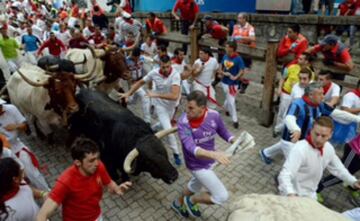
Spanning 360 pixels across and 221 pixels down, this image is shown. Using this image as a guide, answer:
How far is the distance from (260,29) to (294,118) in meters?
9.42

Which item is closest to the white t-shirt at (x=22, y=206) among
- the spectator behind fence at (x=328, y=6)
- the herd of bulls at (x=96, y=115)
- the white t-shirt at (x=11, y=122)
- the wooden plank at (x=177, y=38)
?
the herd of bulls at (x=96, y=115)

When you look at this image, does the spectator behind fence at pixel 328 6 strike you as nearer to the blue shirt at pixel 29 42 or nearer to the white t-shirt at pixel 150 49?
the white t-shirt at pixel 150 49

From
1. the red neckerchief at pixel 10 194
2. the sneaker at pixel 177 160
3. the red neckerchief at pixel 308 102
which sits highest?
the red neckerchief at pixel 308 102

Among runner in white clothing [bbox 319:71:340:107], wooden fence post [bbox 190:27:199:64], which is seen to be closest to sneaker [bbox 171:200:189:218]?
runner in white clothing [bbox 319:71:340:107]

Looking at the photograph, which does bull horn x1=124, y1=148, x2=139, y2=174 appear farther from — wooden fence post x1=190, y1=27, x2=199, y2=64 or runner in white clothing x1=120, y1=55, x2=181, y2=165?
wooden fence post x1=190, y1=27, x2=199, y2=64

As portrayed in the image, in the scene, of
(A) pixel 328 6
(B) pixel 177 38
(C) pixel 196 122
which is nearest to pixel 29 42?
(B) pixel 177 38

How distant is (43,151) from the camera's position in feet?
20.3

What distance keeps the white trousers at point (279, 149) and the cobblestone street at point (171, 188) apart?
0.97 ft

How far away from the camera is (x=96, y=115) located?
485cm

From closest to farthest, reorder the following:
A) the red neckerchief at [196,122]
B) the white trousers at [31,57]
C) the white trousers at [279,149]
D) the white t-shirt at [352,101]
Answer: the red neckerchief at [196,122] → the white trousers at [279,149] → the white t-shirt at [352,101] → the white trousers at [31,57]

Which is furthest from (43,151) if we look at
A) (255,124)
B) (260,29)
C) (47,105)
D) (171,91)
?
(260,29)

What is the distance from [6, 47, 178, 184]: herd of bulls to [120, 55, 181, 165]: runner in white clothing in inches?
27.9

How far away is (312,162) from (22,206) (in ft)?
10.1

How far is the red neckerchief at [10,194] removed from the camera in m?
2.60
